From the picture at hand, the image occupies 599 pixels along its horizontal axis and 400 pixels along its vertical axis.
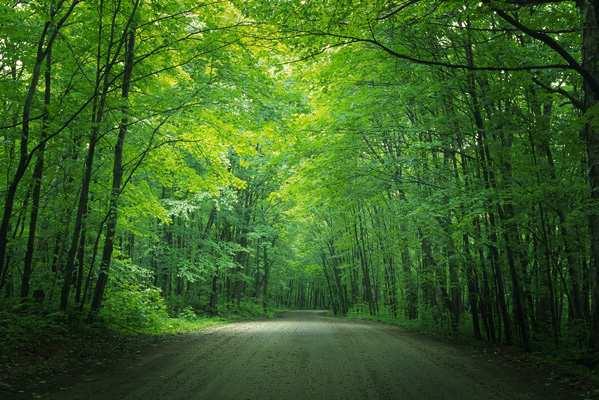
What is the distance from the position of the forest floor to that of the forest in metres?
1.85

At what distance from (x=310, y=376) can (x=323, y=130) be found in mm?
8261

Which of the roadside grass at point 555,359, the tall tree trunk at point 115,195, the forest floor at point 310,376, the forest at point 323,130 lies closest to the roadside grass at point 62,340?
the forest at point 323,130

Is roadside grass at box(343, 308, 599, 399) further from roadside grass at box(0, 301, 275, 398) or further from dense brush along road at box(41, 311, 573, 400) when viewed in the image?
roadside grass at box(0, 301, 275, 398)

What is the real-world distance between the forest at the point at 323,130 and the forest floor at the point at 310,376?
72.7 inches

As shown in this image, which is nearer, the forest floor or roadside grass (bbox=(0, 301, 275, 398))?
the forest floor

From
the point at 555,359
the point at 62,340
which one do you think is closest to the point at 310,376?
the point at 555,359

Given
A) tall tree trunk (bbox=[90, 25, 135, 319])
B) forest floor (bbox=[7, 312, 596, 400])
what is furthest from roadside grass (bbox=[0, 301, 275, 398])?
tall tree trunk (bbox=[90, 25, 135, 319])

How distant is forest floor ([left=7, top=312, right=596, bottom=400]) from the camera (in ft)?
17.9

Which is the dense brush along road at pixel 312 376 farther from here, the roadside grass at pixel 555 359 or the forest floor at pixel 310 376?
the roadside grass at pixel 555 359

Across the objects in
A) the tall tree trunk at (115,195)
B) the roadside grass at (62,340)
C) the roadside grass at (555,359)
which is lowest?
the roadside grass at (555,359)

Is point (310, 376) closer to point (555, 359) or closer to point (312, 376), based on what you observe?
point (312, 376)

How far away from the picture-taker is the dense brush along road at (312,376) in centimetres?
544

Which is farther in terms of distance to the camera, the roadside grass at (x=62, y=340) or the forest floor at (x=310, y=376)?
the roadside grass at (x=62, y=340)

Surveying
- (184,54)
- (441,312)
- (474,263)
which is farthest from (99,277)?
(441,312)
